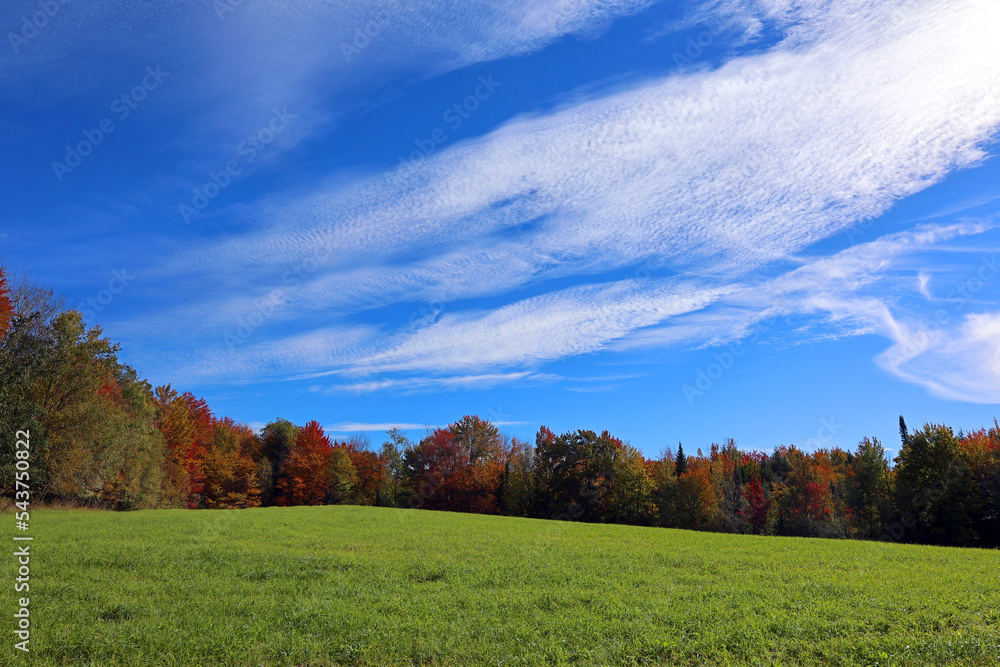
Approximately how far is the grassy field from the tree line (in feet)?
71.8

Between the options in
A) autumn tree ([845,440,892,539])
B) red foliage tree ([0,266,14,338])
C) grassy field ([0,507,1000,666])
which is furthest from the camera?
autumn tree ([845,440,892,539])

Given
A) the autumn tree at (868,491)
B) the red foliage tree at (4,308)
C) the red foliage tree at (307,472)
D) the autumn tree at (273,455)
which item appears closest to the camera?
the red foliage tree at (4,308)

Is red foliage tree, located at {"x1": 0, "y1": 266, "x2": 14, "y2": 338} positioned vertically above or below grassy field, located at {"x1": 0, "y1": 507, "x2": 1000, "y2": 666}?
above

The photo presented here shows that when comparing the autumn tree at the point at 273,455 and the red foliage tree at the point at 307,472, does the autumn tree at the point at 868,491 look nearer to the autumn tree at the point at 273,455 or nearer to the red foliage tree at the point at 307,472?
the red foliage tree at the point at 307,472

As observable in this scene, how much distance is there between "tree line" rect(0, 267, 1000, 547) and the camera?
35.8m

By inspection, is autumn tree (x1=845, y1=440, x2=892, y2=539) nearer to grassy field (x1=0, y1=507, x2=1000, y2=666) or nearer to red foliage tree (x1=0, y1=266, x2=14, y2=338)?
grassy field (x1=0, y1=507, x2=1000, y2=666)

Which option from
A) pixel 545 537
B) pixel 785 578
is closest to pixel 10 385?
pixel 545 537

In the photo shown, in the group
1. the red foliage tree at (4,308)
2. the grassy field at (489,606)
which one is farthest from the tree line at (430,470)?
Result: the grassy field at (489,606)

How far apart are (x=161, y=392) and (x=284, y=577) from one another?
183 ft

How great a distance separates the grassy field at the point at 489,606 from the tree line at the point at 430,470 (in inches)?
862

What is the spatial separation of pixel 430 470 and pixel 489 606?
58662mm

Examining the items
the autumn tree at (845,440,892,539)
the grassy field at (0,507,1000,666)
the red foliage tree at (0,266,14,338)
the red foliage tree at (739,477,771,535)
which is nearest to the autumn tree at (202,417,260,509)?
the red foliage tree at (0,266,14,338)

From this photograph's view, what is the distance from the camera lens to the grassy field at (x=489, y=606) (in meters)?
8.54

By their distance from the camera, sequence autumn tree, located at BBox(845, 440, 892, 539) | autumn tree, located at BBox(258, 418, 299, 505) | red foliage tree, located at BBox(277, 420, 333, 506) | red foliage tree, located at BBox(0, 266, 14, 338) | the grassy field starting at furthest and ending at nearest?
1. autumn tree, located at BBox(258, 418, 299, 505)
2. red foliage tree, located at BBox(277, 420, 333, 506)
3. autumn tree, located at BBox(845, 440, 892, 539)
4. red foliage tree, located at BBox(0, 266, 14, 338)
5. the grassy field
